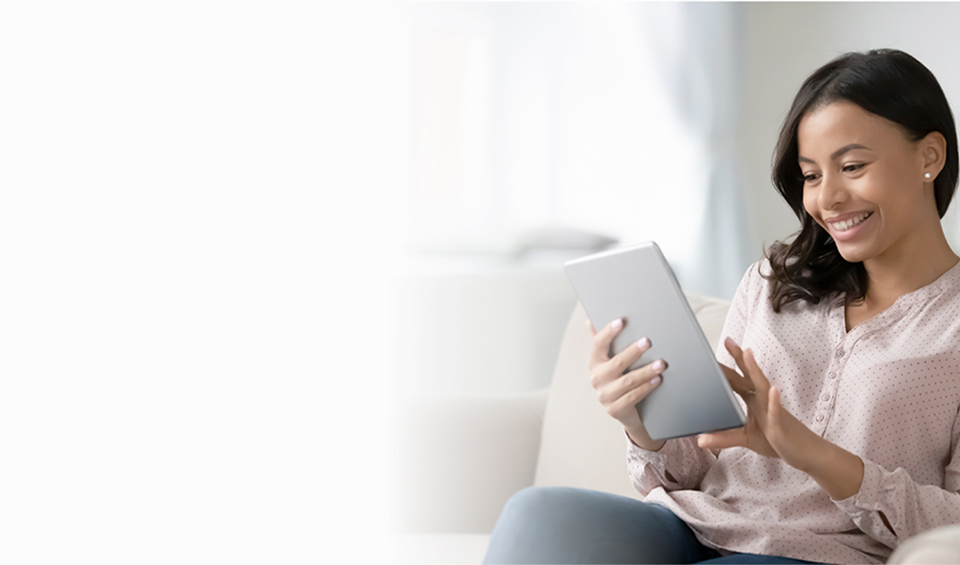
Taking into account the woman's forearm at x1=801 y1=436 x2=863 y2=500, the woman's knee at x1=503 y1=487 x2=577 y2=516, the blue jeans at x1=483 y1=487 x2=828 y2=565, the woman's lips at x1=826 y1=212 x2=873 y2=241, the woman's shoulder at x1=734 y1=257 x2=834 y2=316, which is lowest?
the blue jeans at x1=483 y1=487 x2=828 y2=565

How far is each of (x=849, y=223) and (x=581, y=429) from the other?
0.59 metres

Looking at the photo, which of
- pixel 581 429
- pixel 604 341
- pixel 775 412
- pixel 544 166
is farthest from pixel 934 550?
pixel 544 166

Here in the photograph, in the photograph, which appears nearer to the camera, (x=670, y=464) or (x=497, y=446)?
(x=670, y=464)

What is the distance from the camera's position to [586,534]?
0.90 meters

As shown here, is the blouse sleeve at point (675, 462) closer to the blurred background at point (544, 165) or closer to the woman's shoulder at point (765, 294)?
the woman's shoulder at point (765, 294)

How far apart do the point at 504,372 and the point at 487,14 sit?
1.00 m

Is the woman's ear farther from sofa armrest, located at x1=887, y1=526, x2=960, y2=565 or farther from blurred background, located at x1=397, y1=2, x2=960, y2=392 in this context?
blurred background, located at x1=397, y1=2, x2=960, y2=392

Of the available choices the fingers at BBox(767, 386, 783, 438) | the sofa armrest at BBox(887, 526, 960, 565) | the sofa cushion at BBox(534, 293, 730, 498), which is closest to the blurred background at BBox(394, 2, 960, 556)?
the sofa cushion at BBox(534, 293, 730, 498)

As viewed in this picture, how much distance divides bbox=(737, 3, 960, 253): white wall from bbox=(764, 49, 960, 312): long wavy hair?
415 millimetres

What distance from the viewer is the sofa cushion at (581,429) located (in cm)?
129

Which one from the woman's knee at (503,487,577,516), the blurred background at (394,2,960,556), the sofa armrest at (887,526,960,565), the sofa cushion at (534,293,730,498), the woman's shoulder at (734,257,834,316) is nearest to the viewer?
the sofa armrest at (887,526,960,565)

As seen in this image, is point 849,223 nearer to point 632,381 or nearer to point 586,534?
point 632,381

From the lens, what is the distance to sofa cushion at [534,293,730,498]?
1292mm

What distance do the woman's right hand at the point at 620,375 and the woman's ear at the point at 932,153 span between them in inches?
16.6
